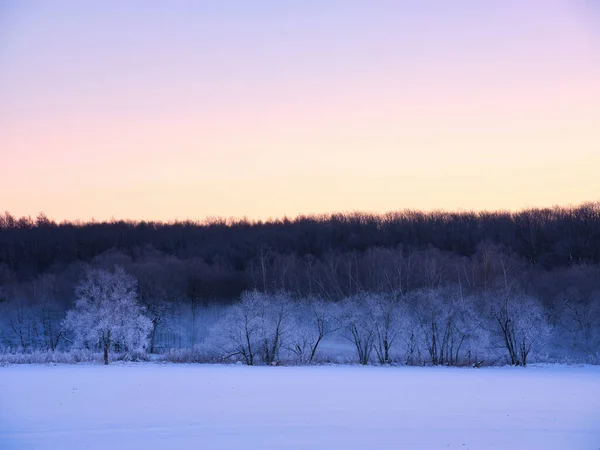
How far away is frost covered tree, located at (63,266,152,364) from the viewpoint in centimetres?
5638

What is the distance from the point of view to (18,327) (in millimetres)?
70188

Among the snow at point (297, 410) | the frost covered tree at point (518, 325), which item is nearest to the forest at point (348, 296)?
the frost covered tree at point (518, 325)

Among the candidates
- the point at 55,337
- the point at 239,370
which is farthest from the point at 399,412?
the point at 55,337

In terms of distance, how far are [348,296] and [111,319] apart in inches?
974

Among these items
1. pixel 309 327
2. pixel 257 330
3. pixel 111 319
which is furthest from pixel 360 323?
pixel 111 319

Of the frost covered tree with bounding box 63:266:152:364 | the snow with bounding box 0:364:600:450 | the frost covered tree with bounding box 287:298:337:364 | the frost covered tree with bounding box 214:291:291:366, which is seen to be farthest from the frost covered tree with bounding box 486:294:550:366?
the frost covered tree with bounding box 63:266:152:364

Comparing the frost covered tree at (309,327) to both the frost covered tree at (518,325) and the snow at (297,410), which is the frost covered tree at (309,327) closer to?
the snow at (297,410)

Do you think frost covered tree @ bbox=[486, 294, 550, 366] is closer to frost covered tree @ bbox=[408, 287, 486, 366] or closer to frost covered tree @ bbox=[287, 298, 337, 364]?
frost covered tree @ bbox=[408, 287, 486, 366]

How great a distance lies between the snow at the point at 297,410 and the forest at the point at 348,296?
37.4ft

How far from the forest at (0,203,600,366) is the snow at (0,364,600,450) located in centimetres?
1141

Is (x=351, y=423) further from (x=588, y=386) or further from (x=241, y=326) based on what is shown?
(x=241, y=326)

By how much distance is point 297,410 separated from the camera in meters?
27.2

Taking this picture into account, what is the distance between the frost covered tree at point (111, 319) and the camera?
5638cm

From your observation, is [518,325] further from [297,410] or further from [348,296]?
Answer: [297,410]
